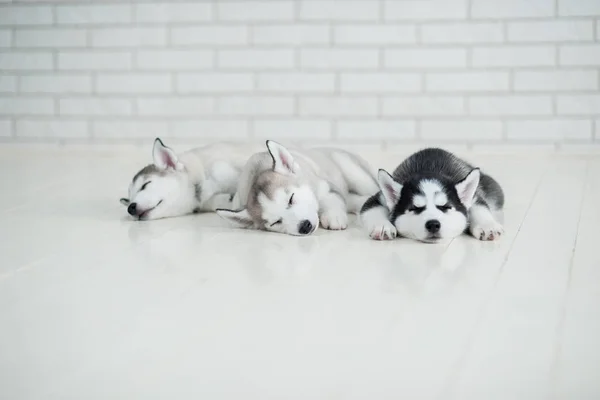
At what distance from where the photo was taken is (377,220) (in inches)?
136

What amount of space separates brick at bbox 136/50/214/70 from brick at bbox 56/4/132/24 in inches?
9.4

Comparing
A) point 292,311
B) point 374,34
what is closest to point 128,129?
point 374,34

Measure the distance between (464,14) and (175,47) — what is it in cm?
167

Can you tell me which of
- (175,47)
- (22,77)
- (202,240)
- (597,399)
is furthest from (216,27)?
(597,399)

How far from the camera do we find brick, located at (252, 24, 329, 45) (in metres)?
5.56

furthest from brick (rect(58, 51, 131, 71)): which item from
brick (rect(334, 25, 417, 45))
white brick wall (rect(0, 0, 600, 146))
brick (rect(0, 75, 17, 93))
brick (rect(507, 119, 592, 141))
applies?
brick (rect(507, 119, 592, 141))

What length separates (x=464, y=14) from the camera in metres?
5.43

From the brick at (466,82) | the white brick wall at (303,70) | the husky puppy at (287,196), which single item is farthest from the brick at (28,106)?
the husky puppy at (287,196)

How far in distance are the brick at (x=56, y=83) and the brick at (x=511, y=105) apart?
89.0 inches

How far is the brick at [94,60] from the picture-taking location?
577 cm

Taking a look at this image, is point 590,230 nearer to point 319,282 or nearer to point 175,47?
point 319,282

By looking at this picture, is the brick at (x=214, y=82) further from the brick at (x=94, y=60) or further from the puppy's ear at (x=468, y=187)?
the puppy's ear at (x=468, y=187)

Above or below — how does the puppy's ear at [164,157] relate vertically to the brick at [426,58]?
below

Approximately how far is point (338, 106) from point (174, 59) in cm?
100
